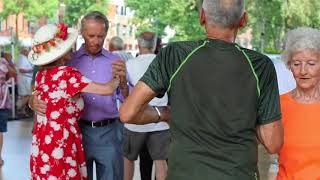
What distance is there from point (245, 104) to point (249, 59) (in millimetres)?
184

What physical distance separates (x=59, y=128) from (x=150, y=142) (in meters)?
2.25

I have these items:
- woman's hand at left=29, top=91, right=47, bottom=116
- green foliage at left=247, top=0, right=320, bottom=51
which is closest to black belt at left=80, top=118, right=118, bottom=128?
woman's hand at left=29, top=91, right=47, bottom=116

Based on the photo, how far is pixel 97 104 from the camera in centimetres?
455

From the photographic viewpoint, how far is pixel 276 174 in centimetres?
331

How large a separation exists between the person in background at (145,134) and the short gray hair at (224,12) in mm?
3486

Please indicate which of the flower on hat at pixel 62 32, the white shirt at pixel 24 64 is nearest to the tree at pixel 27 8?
the white shirt at pixel 24 64

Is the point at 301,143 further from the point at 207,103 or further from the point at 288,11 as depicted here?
the point at 288,11

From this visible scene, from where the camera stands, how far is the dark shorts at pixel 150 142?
6.35 meters

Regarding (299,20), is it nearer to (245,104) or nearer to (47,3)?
(47,3)

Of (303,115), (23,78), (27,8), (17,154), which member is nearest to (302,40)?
(303,115)

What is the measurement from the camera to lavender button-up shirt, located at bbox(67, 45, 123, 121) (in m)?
4.52

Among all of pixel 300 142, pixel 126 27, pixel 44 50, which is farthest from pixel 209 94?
pixel 126 27

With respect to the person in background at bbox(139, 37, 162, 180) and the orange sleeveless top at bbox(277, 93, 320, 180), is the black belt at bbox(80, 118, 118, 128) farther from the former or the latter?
the person in background at bbox(139, 37, 162, 180)

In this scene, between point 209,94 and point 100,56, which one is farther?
point 100,56
